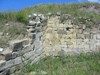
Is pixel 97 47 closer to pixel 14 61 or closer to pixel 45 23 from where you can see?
pixel 45 23

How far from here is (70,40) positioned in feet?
19.5

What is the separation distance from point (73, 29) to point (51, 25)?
1218mm

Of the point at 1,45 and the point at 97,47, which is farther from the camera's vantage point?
the point at 97,47

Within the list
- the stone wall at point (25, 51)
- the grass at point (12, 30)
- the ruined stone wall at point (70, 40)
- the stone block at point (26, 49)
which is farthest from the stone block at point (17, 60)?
the ruined stone wall at point (70, 40)

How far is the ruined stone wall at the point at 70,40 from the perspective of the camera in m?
5.93

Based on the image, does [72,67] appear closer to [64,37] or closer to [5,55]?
[64,37]

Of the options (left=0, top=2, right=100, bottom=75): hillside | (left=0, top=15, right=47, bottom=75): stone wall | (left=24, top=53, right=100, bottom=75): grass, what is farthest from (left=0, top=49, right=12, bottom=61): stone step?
(left=24, top=53, right=100, bottom=75): grass

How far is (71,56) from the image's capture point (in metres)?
5.85

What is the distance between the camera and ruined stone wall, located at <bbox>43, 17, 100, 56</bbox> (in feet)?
19.5

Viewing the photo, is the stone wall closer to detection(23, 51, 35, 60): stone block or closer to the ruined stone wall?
detection(23, 51, 35, 60): stone block

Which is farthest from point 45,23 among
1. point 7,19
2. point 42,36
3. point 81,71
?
point 81,71

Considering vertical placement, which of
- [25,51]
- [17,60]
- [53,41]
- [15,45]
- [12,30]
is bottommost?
[17,60]

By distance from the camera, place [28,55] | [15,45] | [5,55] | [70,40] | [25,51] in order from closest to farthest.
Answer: [5,55] < [15,45] < [25,51] < [28,55] < [70,40]

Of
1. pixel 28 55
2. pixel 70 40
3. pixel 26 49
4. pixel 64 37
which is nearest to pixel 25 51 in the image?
pixel 26 49
